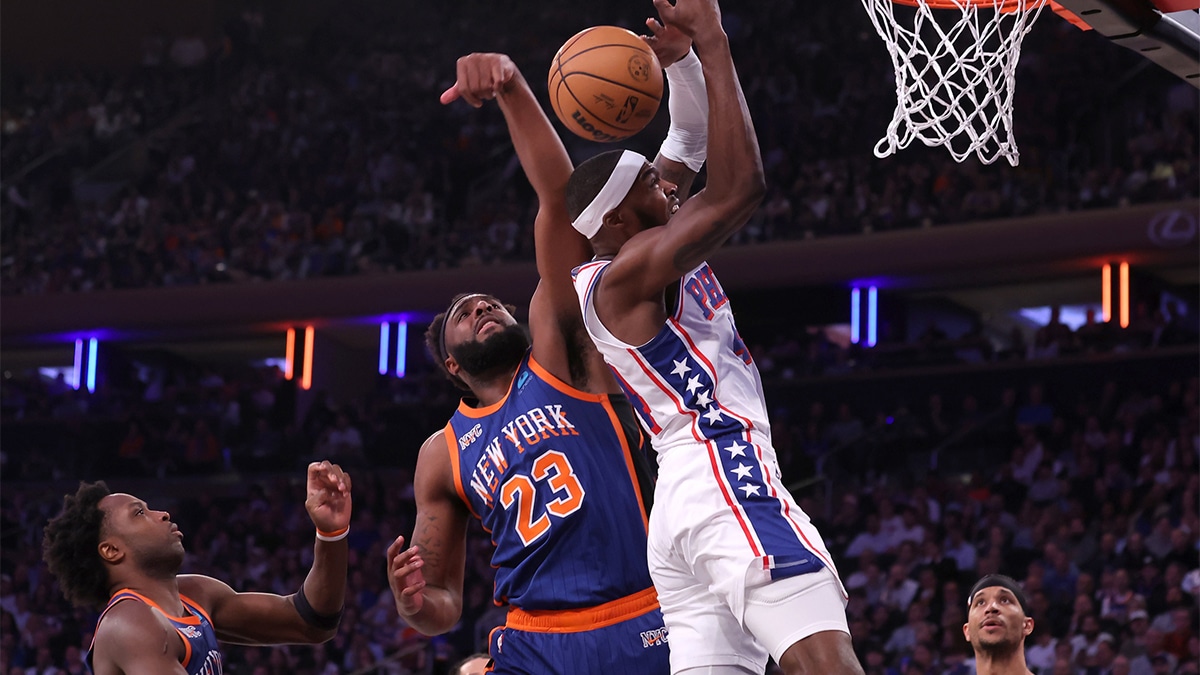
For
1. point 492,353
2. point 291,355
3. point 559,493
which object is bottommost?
point 559,493

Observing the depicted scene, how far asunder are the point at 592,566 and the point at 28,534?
1475cm

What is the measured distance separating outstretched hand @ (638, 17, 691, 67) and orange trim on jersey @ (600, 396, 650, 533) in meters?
1.06

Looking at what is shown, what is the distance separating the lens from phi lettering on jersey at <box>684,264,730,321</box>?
3.70 m

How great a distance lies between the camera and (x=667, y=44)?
403 centimetres

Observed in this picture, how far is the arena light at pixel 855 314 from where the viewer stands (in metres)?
16.1

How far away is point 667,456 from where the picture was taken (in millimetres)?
3621

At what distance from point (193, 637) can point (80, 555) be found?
1.53ft

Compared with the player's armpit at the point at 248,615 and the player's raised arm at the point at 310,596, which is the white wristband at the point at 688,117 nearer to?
the player's raised arm at the point at 310,596

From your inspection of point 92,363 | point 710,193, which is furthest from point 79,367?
point 710,193

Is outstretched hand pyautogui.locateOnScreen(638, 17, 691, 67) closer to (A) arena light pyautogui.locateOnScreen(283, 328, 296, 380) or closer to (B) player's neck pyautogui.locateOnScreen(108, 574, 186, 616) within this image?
(B) player's neck pyautogui.locateOnScreen(108, 574, 186, 616)

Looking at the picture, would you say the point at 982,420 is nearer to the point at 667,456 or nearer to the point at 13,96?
the point at 667,456

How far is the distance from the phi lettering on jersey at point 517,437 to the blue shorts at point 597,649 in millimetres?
465

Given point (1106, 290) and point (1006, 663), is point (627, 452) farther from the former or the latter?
point (1106, 290)

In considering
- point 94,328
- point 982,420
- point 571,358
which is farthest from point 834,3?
point 571,358
